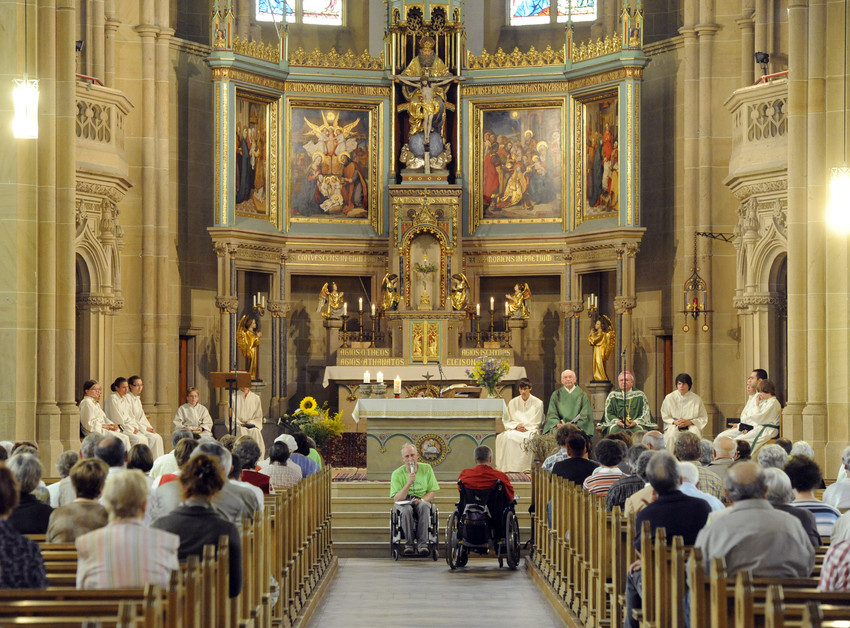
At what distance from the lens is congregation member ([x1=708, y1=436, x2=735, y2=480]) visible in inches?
411

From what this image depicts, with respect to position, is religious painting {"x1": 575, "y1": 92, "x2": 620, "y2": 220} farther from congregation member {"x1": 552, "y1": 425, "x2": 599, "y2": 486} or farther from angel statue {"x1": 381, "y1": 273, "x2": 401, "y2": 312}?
congregation member {"x1": 552, "y1": 425, "x2": 599, "y2": 486}

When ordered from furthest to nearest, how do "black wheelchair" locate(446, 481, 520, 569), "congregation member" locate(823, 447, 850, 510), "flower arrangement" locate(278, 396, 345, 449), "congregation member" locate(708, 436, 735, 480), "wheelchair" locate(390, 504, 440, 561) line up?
"flower arrangement" locate(278, 396, 345, 449) < "wheelchair" locate(390, 504, 440, 561) < "black wheelchair" locate(446, 481, 520, 569) < "congregation member" locate(708, 436, 735, 480) < "congregation member" locate(823, 447, 850, 510)

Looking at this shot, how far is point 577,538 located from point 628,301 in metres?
10.4

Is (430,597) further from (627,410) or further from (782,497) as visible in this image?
(627,410)

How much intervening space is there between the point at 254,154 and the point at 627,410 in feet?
24.7

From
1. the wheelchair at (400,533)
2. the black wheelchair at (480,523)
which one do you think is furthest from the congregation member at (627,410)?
the black wheelchair at (480,523)

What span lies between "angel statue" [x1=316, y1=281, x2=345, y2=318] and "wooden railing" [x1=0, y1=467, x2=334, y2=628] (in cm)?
960

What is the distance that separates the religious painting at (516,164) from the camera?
21516mm

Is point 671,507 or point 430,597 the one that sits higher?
point 671,507

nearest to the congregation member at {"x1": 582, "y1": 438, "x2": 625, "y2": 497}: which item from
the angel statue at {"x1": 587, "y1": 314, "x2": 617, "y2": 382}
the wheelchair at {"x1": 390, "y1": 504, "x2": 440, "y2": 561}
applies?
the wheelchair at {"x1": 390, "y1": 504, "x2": 440, "y2": 561}

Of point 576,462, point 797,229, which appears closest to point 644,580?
point 576,462

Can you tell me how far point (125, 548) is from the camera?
560 centimetres

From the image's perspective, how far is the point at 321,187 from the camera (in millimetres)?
21750

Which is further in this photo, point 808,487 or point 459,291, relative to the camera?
point 459,291
